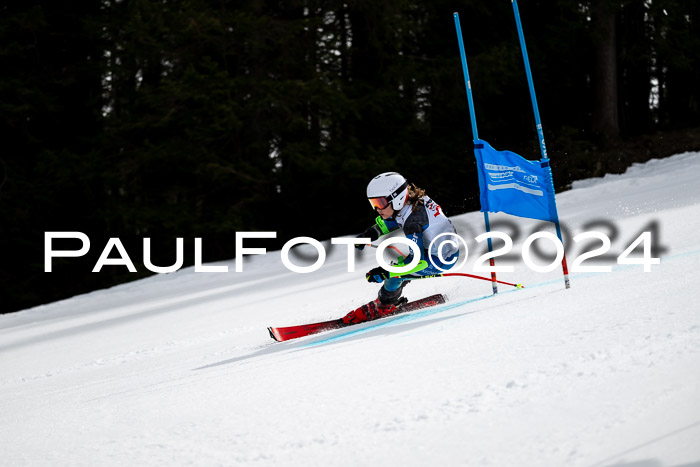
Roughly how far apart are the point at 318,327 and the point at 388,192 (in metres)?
1.49

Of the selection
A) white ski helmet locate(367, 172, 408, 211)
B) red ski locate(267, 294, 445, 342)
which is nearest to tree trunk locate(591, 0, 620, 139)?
red ski locate(267, 294, 445, 342)

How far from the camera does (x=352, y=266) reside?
12.2 meters

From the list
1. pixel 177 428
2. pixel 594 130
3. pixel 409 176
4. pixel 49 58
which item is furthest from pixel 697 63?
pixel 177 428

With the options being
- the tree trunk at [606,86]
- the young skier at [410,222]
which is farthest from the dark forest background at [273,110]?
the young skier at [410,222]

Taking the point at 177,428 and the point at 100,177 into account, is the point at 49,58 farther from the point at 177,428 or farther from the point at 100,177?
the point at 177,428

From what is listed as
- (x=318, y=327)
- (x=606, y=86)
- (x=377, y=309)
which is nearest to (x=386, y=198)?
(x=377, y=309)

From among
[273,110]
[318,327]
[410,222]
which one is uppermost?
[273,110]

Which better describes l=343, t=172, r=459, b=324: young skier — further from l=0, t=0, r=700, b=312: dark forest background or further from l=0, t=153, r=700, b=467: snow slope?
l=0, t=0, r=700, b=312: dark forest background

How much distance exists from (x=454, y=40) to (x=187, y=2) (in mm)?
7845

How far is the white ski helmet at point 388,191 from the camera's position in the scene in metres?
7.10

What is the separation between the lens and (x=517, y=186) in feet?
23.4

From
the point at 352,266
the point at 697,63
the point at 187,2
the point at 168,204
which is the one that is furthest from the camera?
the point at 697,63

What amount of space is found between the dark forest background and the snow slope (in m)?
10.7

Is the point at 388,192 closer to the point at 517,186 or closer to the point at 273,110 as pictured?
the point at 517,186
